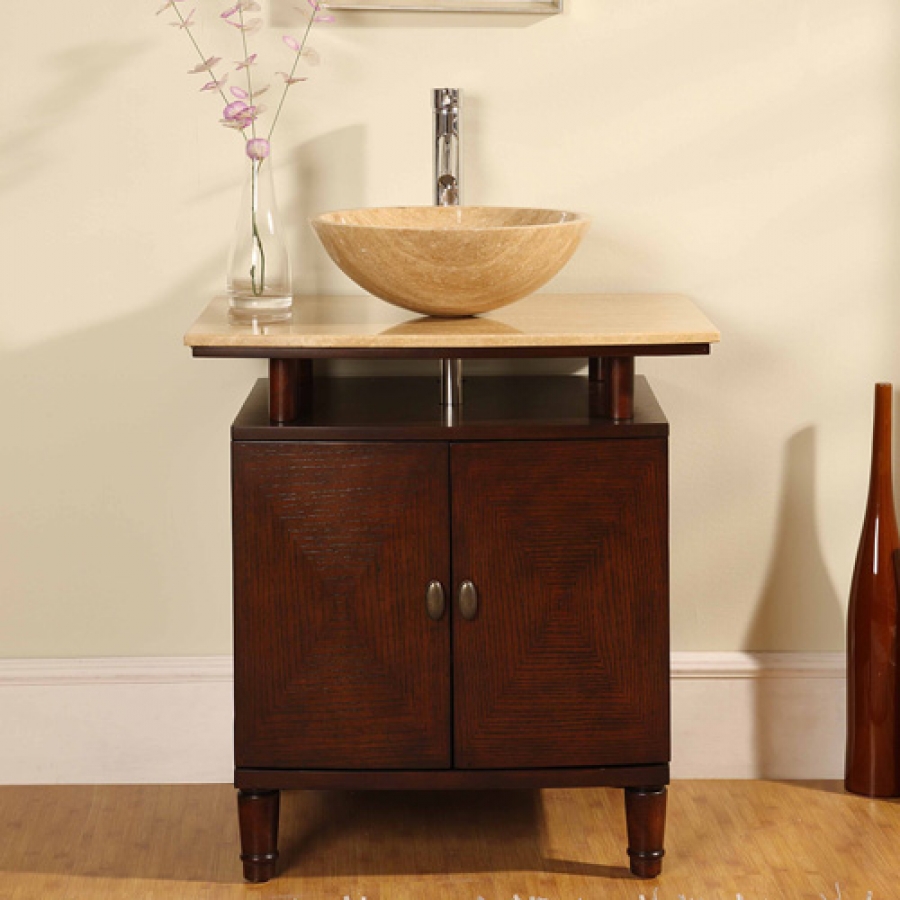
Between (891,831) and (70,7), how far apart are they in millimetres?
1948

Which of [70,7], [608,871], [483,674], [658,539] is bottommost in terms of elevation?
[608,871]

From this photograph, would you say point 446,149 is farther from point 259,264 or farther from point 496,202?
point 259,264

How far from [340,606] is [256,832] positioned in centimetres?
39

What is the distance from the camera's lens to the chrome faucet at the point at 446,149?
2.50 m

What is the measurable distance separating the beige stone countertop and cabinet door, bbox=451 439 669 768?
17 cm

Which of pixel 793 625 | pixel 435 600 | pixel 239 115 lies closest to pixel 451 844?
pixel 435 600

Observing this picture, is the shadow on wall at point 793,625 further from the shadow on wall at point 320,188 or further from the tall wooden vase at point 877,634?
the shadow on wall at point 320,188

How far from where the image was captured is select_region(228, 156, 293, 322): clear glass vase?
237 cm

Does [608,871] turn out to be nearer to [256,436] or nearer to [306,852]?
[306,852]

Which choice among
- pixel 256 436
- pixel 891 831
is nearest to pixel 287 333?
pixel 256 436

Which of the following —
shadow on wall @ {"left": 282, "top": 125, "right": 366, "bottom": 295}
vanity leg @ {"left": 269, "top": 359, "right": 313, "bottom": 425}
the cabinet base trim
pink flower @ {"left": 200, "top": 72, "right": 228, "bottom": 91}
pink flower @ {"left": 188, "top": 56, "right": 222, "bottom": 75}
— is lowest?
the cabinet base trim

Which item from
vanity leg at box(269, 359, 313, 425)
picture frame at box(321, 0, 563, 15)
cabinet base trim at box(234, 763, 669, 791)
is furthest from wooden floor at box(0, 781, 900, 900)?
picture frame at box(321, 0, 563, 15)

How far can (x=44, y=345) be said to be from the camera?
2664 mm

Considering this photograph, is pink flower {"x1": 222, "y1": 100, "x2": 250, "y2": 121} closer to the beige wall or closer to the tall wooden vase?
the beige wall
